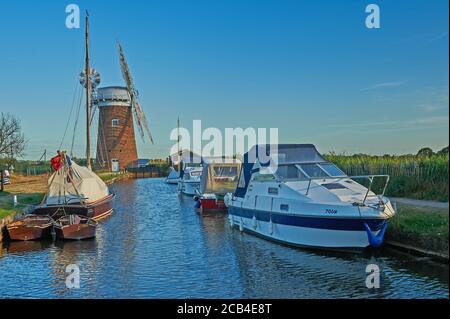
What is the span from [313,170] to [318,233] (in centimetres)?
350

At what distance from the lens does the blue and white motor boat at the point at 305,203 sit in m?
14.5

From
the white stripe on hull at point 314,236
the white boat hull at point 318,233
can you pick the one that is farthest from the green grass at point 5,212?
the white boat hull at point 318,233

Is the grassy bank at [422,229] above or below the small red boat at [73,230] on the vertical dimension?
above

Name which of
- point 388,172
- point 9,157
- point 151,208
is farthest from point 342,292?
point 9,157

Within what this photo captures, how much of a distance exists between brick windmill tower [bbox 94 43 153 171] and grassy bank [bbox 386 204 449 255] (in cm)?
Result: 6938

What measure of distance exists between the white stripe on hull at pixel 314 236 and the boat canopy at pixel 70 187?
33.5 feet

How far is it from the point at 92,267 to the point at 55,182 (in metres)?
10.1

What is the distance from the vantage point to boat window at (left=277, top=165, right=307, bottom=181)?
1798 cm

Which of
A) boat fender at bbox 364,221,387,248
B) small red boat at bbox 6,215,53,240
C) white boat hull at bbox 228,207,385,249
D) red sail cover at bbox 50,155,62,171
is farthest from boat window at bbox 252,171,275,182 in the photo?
red sail cover at bbox 50,155,62,171

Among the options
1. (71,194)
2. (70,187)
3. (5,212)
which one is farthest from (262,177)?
(5,212)

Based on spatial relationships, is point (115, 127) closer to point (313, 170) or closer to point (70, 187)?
point (70, 187)

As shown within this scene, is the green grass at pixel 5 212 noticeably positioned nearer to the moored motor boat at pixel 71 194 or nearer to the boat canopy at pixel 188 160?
the moored motor boat at pixel 71 194
